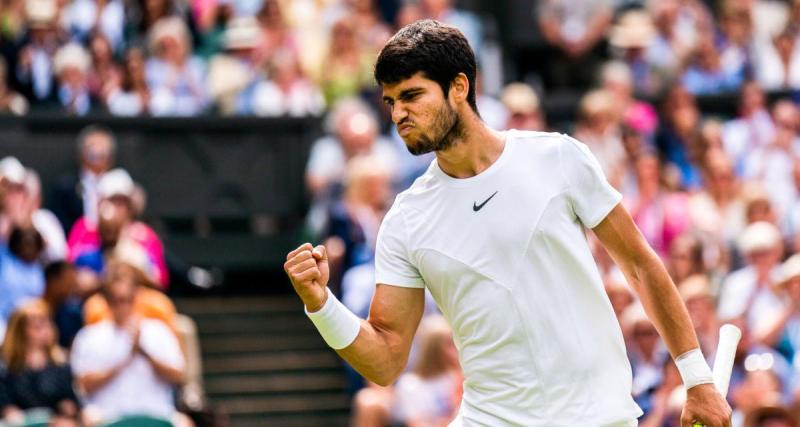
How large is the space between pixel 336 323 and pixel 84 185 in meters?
6.80

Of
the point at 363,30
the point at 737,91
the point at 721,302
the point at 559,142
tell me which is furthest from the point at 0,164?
the point at 559,142

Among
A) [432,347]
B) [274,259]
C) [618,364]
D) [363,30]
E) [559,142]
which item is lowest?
[274,259]

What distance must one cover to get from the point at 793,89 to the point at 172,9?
213 inches

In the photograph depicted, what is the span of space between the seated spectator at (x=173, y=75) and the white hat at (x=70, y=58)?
52 centimetres

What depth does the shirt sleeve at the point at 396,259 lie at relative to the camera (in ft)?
16.3

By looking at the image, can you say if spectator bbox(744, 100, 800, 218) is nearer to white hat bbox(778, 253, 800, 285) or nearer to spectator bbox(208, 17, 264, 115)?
white hat bbox(778, 253, 800, 285)

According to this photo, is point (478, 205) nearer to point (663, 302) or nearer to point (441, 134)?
point (441, 134)

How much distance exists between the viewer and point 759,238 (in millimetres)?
10273

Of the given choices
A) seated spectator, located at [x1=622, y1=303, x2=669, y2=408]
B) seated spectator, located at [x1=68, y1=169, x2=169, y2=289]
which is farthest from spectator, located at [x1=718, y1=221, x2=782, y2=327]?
seated spectator, located at [x1=68, y1=169, x2=169, y2=289]

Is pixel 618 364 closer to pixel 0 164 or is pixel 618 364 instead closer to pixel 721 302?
pixel 721 302

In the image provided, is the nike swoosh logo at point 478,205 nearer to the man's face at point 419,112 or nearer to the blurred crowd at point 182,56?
the man's face at point 419,112

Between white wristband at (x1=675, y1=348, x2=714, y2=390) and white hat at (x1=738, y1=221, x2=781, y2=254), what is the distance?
5.64 metres

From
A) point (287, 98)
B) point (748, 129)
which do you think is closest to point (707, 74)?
point (748, 129)

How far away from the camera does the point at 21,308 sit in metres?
9.33
